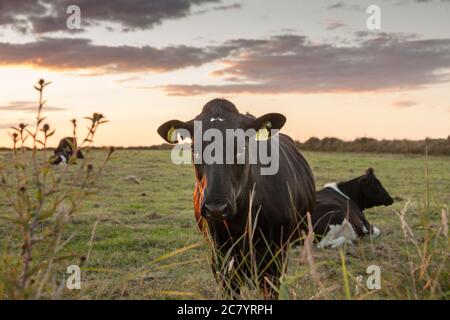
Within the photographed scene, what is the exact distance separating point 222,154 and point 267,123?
102 centimetres

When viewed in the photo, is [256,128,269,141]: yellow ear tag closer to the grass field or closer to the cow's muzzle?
the grass field

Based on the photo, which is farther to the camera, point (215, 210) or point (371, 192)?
point (371, 192)

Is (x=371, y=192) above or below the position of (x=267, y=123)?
below

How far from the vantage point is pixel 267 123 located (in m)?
6.80

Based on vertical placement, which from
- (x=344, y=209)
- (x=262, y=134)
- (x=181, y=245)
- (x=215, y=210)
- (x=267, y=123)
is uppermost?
(x=267, y=123)

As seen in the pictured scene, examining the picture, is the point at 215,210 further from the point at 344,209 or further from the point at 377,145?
the point at 377,145

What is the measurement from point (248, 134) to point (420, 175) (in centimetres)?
2289

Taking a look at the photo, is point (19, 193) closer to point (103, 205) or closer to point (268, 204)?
point (268, 204)

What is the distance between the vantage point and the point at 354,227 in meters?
12.0

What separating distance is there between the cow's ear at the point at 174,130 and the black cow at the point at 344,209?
3326mm

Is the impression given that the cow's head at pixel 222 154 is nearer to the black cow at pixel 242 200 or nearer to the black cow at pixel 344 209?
the black cow at pixel 242 200

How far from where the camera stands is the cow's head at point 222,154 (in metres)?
5.59

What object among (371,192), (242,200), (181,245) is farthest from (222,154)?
(371,192)

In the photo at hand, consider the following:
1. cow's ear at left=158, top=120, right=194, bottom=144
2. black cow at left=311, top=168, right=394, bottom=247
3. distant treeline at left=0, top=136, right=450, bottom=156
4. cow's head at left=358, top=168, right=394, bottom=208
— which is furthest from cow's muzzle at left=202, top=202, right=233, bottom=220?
distant treeline at left=0, top=136, right=450, bottom=156
